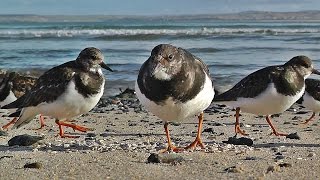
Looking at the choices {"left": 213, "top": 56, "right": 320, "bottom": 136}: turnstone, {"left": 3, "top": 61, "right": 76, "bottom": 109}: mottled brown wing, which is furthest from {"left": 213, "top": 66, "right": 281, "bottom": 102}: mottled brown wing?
{"left": 3, "top": 61, "right": 76, "bottom": 109}: mottled brown wing

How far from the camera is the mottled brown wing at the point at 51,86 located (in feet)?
17.5

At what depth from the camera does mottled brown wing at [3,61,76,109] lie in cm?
533

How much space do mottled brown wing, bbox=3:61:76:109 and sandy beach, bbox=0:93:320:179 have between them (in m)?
0.37

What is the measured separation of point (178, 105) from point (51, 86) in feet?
5.54

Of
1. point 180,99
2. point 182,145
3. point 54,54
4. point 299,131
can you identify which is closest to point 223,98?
point 299,131

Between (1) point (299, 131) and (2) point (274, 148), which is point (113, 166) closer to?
(2) point (274, 148)

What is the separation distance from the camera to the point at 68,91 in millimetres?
5266

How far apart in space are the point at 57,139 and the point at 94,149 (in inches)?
38.7

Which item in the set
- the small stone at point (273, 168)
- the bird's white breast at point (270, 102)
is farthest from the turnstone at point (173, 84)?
the bird's white breast at point (270, 102)

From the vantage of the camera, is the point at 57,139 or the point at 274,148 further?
the point at 57,139

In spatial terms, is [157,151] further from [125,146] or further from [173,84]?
[173,84]

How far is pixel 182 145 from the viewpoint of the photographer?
5.17 meters

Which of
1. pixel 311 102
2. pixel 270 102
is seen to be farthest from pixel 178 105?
pixel 311 102

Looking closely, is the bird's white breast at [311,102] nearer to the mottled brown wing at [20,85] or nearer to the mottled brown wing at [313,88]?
the mottled brown wing at [313,88]
